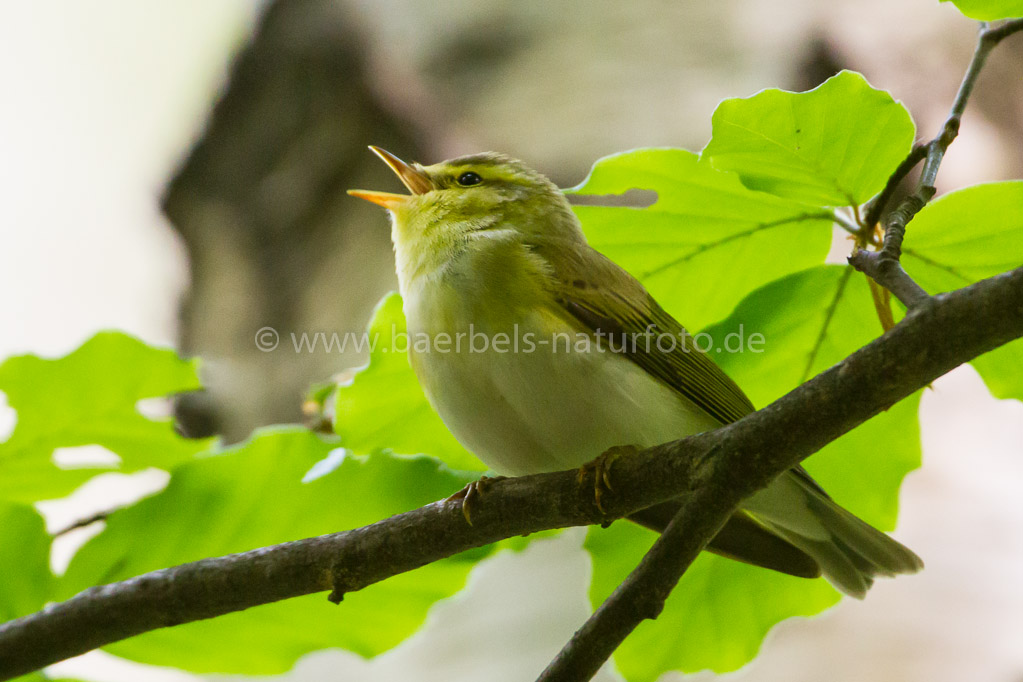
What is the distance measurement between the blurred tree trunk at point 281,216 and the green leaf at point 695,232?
1740 mm

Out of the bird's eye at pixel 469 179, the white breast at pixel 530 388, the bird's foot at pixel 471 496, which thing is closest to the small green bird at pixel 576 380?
the white breast at pixel 530 388

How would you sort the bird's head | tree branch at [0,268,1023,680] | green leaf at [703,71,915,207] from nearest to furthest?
tree branch at [0,268,1023,680] < green leaf at [703,71,915,207] < the bird's head

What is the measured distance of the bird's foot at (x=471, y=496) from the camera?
980 mm

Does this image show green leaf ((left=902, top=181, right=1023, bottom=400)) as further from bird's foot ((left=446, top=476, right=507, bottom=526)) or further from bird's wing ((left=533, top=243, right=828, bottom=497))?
bird's foot ((left=446, top=476, right=507, bottom=526))

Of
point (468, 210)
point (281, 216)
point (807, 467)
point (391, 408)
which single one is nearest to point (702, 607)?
point (807, 467)

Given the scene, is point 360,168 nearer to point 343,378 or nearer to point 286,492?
point 343,378

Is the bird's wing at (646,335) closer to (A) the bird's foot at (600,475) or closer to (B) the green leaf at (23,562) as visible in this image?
(A) the bird's foot at (600,475)

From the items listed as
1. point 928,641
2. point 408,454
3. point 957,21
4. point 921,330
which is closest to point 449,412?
point 408,454

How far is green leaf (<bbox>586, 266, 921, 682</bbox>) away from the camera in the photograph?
1.09 m

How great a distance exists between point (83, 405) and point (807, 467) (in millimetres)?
1023

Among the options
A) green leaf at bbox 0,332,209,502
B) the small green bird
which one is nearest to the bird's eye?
the small green bird

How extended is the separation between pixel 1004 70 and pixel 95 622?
10.4ft

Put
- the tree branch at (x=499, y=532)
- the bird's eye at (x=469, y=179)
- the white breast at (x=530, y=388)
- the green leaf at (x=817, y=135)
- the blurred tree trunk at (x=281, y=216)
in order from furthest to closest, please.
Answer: the blurred tree trunk at (x=281, y=216) → the bird's eye at (x=469, y=179) → the white breast at (x=530, y=388) → the green leaf at (x=817, y=135) → the tree branch at (x=499, y=532)

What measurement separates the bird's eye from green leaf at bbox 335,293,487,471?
1.31 ft
